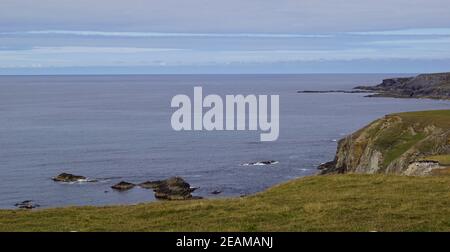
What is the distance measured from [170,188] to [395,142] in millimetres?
27495

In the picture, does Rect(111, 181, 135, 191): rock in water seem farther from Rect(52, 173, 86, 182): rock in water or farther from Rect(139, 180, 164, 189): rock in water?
Rect(52, 173, 86, 182): rock in water

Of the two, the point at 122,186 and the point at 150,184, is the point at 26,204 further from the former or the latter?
the point at 150,184

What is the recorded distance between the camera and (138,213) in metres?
22.2

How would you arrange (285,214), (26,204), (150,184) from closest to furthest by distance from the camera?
(285,214)
(26,204)
(150,184)

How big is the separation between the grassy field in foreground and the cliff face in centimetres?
3207

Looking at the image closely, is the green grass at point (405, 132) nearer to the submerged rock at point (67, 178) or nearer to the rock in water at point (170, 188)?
the rock in water at point (170, 188)

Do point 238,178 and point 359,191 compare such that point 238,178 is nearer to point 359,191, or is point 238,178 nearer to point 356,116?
point 359,191

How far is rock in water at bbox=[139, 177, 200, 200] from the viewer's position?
74.1 meters

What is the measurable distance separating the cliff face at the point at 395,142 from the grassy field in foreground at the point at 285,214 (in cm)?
3207

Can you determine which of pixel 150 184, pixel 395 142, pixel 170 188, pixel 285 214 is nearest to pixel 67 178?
pixel 150 184

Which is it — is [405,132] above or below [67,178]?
above

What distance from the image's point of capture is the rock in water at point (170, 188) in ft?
243

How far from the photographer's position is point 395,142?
68.3 m

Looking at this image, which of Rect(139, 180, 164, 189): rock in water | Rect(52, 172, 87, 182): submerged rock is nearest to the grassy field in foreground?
Rect(139, 180, 164, 189): rock in water
